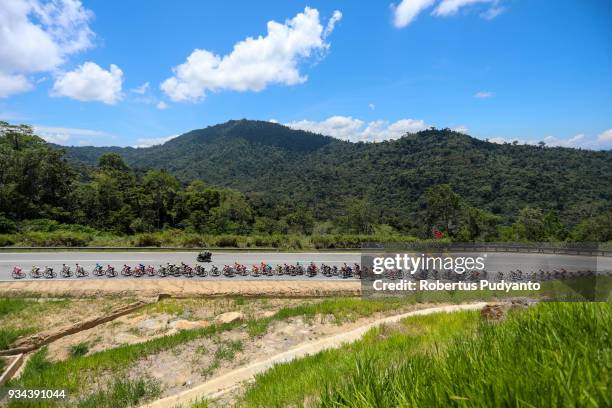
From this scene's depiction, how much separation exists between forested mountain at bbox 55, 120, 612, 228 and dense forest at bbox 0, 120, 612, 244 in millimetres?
486

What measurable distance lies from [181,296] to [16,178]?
37694mm

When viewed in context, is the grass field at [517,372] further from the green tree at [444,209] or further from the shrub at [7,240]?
the green tree at [444,209]

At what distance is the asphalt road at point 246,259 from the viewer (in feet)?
67.8

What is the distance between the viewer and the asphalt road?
20.7m

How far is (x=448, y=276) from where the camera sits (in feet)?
57.3

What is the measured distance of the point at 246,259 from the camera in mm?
23062

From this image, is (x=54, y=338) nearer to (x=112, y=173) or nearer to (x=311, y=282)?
(x=311, y=282)

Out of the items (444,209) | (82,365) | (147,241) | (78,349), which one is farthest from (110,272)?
(444,209)

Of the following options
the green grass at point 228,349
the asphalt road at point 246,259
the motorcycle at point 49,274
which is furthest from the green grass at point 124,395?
the motorcycle at point 49,274

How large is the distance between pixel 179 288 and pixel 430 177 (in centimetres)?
9532

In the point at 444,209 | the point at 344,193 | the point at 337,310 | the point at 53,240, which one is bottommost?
the point at 337,310

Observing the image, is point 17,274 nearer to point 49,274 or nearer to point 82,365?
point 49,274

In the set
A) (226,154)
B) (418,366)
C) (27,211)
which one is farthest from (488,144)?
(418,366)

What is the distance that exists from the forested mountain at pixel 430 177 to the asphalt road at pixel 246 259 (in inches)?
1264
